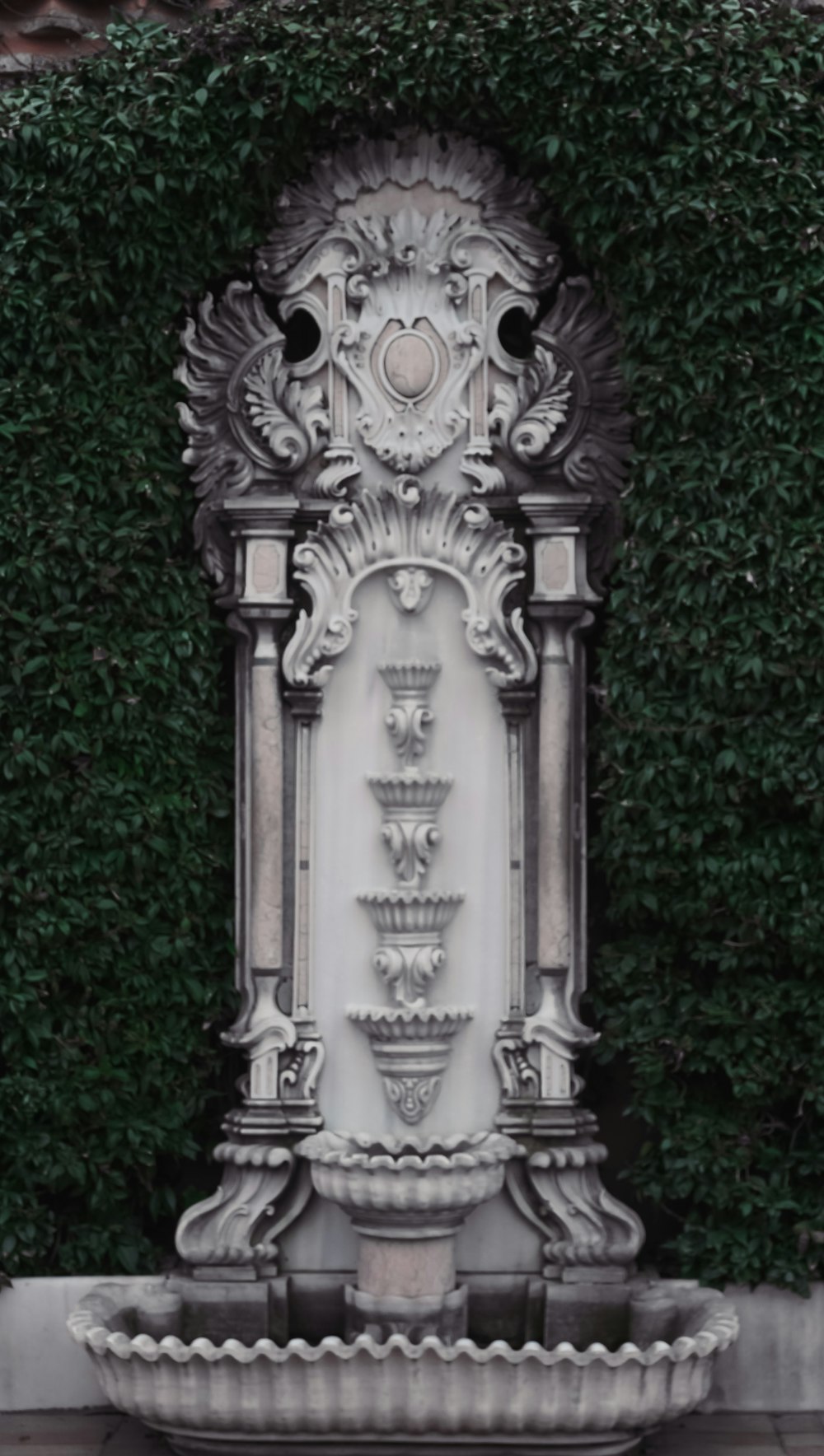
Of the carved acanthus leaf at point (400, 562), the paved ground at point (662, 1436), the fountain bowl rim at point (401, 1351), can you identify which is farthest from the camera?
the carved acanthus leaf at point (400, 562)

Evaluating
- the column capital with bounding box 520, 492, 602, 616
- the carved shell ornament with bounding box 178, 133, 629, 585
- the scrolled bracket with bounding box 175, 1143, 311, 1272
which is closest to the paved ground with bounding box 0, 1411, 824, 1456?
the scrolled bracket with bounding box 175, 1143, 311, 1272

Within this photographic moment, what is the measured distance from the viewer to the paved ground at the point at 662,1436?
569cm

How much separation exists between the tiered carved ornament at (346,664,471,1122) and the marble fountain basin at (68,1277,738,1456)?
0.91 metres

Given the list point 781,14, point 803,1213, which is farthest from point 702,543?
point 803,1213

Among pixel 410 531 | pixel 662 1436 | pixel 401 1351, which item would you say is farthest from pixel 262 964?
pixel 662 1436

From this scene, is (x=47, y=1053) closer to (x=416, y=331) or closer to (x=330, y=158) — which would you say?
(x=416, y=331)

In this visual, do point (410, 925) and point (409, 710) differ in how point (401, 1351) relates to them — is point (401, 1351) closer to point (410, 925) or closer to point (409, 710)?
point (410, 925)

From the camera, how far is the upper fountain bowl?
18.8ft

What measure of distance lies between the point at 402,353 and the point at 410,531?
22.2 inches

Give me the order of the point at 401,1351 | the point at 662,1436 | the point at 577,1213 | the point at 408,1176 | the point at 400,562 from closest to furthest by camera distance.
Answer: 1. the point at 401,1351
2. the point at 408,1176
3. the point at 662,1436
4. the point at 577,1213
5. the point at 400,562

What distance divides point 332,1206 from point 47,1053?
3.35 ft

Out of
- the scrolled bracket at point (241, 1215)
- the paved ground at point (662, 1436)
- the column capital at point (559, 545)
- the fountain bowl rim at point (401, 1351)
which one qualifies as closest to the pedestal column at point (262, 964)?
the scrolled bracket at point (241, 1215)

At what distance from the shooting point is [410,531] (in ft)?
20.1

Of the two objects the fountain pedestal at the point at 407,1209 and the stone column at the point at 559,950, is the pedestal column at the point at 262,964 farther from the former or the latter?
the stone column at the point at 559,950
